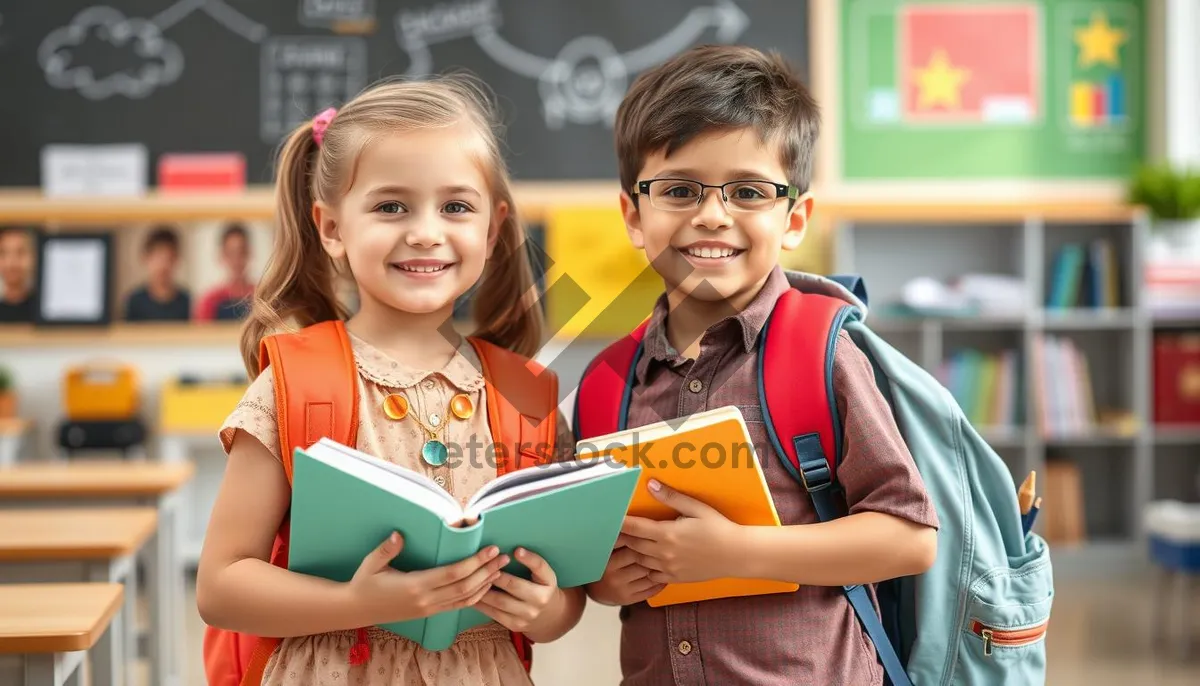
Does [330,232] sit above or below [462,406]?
above

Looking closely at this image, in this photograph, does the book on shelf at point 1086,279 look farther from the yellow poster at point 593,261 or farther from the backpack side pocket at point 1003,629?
the backpack side pocket at point 1003,629

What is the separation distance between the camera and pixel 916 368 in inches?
52.5

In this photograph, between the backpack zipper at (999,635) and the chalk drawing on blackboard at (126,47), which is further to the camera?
the chalk drawing on blackboard at (126,47)

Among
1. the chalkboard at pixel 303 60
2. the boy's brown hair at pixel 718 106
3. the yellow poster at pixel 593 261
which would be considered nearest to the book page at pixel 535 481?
the boy's brown hair at pixel 718 106

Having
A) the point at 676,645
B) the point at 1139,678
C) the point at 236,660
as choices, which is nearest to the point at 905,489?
the point at 676,645

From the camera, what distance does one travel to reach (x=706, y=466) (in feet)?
3.76

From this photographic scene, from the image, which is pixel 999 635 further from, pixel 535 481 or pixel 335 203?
pixel 335 203

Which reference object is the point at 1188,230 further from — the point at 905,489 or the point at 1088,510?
the point at 905,489

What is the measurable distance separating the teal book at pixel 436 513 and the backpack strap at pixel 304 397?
0.13m

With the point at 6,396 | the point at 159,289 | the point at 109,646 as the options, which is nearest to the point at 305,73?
the point at 159,289

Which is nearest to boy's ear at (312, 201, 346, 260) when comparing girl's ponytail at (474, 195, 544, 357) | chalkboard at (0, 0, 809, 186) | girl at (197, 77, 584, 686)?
girl at (197, 77, 584, 686)

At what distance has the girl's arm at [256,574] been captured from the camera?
1.13 m

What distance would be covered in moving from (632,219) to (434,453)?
401mm

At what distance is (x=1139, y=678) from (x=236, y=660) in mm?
2874
